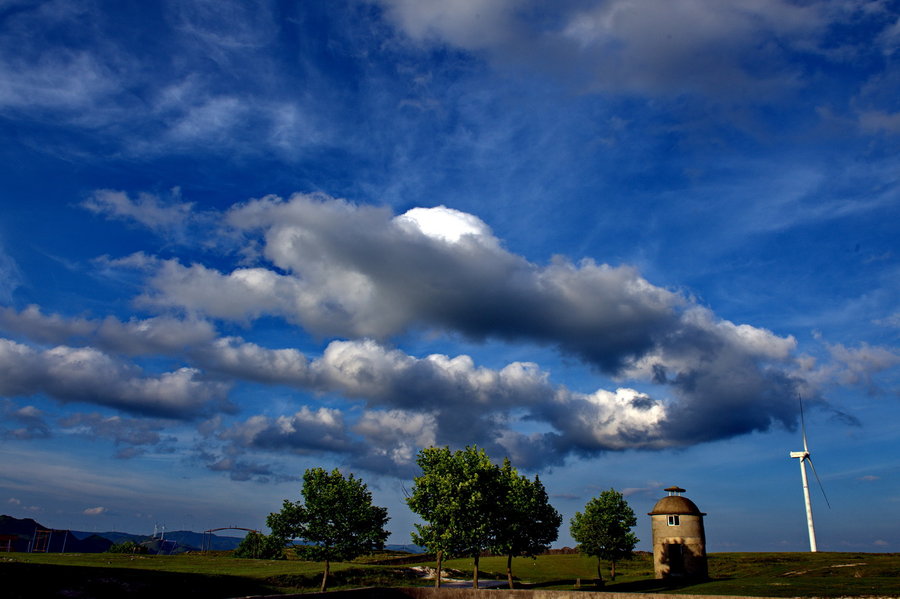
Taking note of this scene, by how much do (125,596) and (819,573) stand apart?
64985 mm

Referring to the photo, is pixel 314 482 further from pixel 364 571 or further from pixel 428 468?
pixel 364 571

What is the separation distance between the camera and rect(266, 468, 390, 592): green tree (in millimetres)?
57625

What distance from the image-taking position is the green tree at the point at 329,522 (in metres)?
57.6

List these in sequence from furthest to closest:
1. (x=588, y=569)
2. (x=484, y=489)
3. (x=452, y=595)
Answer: (x=588, y=569) < (x=484, y=489) < (x=452, y=595)

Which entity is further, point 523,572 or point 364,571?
point 523,572

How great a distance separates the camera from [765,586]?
155 ft

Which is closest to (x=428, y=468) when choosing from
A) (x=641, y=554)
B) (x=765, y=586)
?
(x=765, y=586)

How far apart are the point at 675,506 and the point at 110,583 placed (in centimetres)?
5732

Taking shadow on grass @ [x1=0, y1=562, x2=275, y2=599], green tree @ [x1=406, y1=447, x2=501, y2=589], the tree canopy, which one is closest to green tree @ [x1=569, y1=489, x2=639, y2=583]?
the tree canopy

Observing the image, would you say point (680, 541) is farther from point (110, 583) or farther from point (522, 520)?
point (110, 583)

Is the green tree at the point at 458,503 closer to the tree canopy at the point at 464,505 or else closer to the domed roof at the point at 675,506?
the tree canopy at the point at 464,505

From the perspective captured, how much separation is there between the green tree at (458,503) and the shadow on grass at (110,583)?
17300 mm

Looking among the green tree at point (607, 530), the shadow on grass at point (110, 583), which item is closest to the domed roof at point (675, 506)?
the green tree at point (607, 530)

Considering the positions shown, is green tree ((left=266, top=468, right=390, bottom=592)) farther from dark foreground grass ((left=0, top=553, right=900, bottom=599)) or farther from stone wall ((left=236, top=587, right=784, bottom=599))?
stone wall ((left=236, top=587, right=784, bottom=599))
